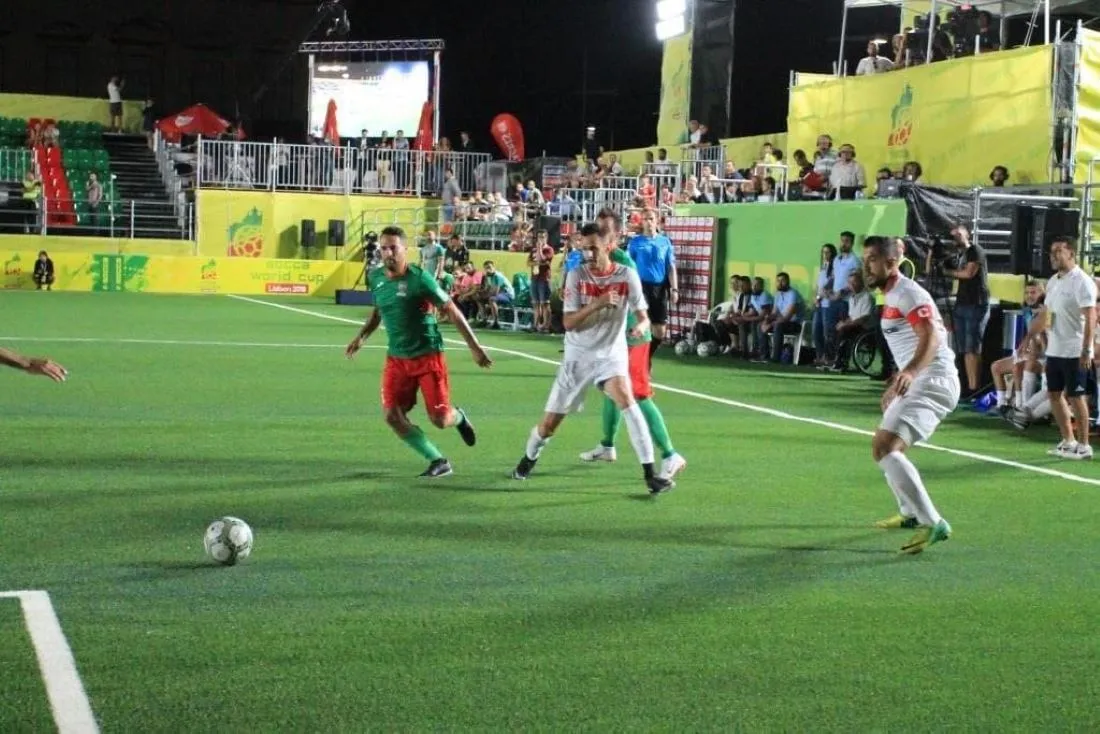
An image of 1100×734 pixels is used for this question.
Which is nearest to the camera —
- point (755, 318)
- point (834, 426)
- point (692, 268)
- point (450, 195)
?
point (834, 426)

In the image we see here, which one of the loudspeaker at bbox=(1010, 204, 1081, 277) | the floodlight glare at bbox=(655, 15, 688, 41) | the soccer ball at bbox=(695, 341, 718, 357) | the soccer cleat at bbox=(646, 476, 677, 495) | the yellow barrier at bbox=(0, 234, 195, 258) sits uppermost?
the floodlight glare at bbox=(655, 15, 688, 41)

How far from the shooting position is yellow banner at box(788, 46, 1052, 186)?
23617mm

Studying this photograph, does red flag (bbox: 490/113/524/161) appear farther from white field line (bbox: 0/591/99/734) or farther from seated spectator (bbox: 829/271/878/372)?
white field line (bbox: 0/591/99/734)

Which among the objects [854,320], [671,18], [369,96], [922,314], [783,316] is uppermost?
[671,18]

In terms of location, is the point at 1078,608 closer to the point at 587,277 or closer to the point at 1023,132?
the point at 587,277

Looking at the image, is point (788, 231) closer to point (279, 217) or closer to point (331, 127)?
point (279, 217)

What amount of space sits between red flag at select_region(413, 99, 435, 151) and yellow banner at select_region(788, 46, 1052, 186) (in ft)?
66.3

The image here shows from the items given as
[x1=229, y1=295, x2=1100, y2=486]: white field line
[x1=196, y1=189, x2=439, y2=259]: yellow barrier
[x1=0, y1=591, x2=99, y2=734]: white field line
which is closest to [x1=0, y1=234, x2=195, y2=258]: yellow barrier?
[x1=196, y1=189, x2=439, y2=259]: yellow barrier

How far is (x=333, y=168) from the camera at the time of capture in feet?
150

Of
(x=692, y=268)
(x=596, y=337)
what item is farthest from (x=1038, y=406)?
(x=692, y=268)

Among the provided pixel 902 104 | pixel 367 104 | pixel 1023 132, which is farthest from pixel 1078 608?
pixel 367 104

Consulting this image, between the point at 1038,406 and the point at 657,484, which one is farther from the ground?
the point at 1038,406

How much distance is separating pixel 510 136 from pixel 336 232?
246 inches

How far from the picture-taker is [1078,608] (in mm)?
7723
